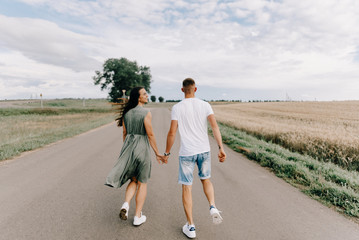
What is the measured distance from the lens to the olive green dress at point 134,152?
3152 mm

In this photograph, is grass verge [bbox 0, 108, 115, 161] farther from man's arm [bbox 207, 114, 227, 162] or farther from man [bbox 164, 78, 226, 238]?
man's arm [bbox 207, 114, 227, 162]

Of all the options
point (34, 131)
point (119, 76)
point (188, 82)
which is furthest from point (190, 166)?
point (119, 76)

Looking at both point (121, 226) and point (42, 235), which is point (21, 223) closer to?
point (42, 235)

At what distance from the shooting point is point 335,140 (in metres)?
8.29

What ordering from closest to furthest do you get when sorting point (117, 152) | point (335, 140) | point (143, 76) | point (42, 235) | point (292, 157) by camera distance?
1. point (42, 235)
2. point (292, 157)
3. point (117, 152)
4. point (335, 140)
5. point (143, 76)

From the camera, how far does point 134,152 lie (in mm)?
3189

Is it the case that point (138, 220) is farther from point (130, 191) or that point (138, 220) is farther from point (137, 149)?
point (137, 149)

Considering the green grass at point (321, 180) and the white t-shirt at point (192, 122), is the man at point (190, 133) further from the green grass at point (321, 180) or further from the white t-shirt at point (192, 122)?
the green grass at point (321, 180)

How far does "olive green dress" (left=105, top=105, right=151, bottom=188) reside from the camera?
3.15 meters

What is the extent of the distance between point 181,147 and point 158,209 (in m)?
1.26

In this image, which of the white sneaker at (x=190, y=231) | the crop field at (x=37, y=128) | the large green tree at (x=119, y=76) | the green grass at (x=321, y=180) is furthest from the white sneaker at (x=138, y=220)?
the large green tree at (x=119, y=76)

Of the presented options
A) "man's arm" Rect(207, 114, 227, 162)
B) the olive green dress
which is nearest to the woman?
the olive green dress

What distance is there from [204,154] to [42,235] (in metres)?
2.42

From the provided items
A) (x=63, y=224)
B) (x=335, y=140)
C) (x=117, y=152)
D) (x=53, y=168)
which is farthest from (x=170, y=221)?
(x=335, y=140)
